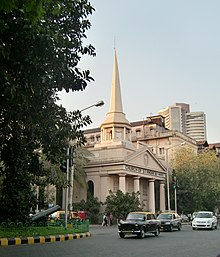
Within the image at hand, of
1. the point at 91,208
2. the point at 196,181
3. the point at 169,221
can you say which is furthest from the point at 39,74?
the point at 196,181

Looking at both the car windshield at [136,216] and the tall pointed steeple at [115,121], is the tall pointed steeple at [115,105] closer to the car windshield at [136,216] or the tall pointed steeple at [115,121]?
the tall pointed steeple at [115,121]

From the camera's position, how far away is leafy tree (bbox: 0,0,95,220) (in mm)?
8664

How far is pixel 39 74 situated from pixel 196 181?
47529 millimetres

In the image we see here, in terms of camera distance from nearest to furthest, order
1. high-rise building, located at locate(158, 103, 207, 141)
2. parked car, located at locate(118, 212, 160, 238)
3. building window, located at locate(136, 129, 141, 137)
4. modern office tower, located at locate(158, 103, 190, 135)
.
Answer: parked car, located at locate(118, 212, 160, 238)
building window, located at locate(136, 129, 141, 137)
modern office tower, located at locate(158, 103, 190, 135)
high-rise building, located at locate(158, 103, 207, 141)

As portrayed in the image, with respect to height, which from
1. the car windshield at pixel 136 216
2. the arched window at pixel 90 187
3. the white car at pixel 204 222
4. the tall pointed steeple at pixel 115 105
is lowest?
the white car at pixel 204 222

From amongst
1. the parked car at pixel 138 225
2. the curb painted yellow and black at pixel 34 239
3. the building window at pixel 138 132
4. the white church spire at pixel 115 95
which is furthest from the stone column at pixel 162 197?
the curb painted yellow and black at pixel 34 239

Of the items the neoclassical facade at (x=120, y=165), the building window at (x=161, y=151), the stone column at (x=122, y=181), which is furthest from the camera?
the building window at (x=161, y=151)

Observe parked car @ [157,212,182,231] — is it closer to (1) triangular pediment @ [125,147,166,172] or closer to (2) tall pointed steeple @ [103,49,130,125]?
(1) triangular pediment @ [125,147,166,172]

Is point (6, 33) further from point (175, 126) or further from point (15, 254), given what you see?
point (175, 126)

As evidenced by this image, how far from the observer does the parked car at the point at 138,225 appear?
68.8 feet

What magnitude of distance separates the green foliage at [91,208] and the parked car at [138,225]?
21049mm

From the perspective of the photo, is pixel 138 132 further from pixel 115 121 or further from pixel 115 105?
pixel 115 121

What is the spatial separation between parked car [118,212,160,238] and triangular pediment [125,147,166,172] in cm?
2241

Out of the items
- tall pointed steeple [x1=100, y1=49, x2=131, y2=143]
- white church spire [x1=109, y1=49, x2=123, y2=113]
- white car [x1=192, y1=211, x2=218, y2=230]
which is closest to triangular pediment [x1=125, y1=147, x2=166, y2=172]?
tall pointed steeple [x1=100, y1=49, x2=131, y2=143]
